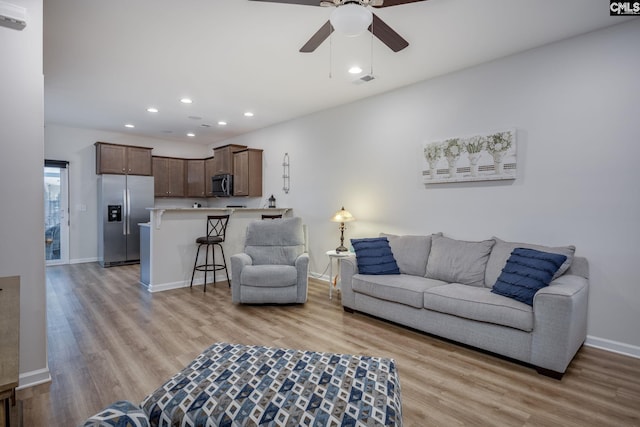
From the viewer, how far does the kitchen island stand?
15.5ft

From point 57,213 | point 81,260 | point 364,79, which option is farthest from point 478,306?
point 57,213

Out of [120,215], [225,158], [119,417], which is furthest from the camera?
[225,158]

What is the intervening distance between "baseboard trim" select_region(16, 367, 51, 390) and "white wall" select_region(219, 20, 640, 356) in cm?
363

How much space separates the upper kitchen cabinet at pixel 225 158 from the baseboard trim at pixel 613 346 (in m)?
6.17

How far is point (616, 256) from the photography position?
279 cm

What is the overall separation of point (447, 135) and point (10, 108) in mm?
3879

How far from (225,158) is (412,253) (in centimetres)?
485

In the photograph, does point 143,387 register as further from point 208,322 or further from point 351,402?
point 351,402

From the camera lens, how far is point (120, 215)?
6.72 metres

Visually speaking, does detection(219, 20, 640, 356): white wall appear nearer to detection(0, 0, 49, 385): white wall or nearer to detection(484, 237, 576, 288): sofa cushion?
detection(484, 237, 576, 288): sofa cushion

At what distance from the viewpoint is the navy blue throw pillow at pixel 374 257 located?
12.0ft

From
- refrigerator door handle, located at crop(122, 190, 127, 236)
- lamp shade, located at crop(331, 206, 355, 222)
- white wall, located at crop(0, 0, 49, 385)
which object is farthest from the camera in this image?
refrigerator door handle, located at crop(122, 190, 127, 236)

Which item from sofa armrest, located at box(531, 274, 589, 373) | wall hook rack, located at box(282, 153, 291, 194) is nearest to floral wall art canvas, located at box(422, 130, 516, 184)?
sofa armrest, located at box(531, 274, 589, 373)

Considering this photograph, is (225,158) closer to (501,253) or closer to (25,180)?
(25,180)
